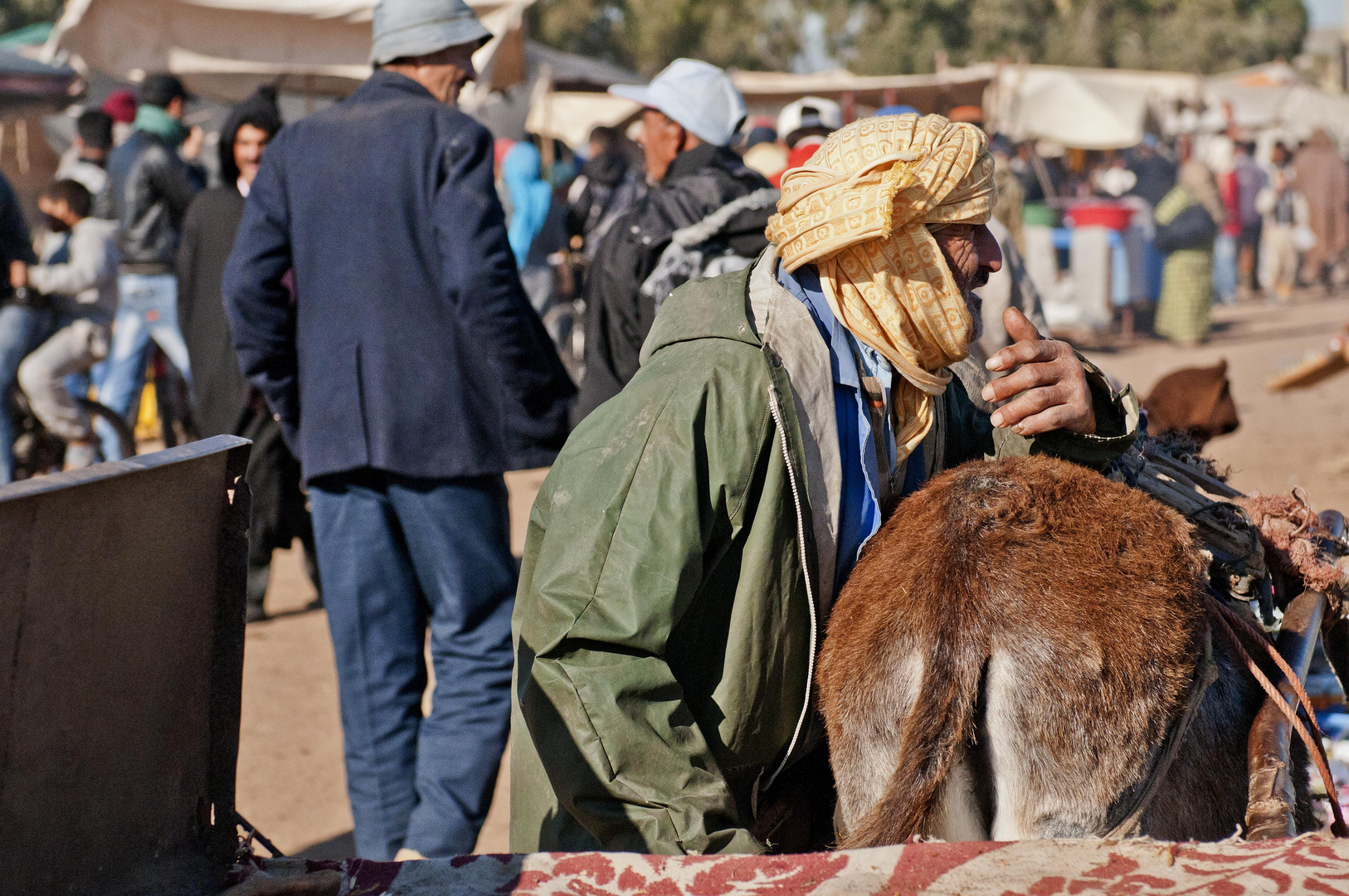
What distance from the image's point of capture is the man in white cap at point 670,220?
12.8 ft

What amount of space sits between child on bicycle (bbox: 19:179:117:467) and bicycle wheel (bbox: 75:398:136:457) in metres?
0.05

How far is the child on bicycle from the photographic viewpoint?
711 centimetres

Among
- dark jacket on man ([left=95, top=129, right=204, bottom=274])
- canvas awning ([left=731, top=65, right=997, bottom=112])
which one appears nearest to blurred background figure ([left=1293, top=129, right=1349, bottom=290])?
canvas awning ([left=731, top=65, right=997, bottom=112])

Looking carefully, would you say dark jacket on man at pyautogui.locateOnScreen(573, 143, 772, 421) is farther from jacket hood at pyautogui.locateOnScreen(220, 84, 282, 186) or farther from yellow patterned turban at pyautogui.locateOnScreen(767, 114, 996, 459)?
yellow patterned turban at pyautogui.locateOnScreen(767, 114, 996, 459)

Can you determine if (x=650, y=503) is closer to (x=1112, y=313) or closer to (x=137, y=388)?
(x=137, y=388)

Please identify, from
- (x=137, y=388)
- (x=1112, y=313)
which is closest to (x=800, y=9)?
(x=1112, y=313)

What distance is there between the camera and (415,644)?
138 inches

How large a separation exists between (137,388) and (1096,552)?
273 inches

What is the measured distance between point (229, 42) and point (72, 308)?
12.9 feet

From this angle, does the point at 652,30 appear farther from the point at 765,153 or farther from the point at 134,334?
the point at 134,334

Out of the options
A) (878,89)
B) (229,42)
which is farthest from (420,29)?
(878,89)

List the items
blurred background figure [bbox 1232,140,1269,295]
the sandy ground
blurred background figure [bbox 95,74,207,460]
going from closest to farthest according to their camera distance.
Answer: the sandy ground, blurred background figure [bbox 95,74,207,460], blurred background figure [bbox 1232,140,1269,295]

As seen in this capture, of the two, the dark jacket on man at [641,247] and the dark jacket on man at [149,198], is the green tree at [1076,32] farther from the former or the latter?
the dark jacket on man at [641,247]

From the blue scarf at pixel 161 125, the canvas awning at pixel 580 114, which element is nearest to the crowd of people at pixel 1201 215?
the canvas awning at pixel 580 114
